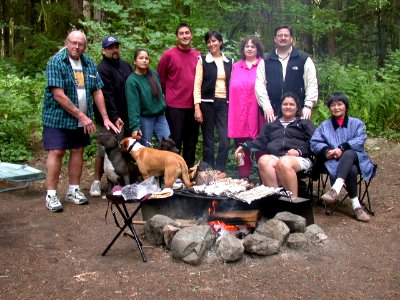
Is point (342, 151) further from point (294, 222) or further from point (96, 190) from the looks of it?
point (96, 190)

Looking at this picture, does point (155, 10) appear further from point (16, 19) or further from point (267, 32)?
point (16, 19)

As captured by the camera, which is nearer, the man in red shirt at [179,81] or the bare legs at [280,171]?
the bare legs at [280,171]

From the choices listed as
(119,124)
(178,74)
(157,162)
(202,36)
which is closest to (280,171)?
(157,162)

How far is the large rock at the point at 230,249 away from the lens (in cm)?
368

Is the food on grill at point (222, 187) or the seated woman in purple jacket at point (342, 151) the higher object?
the seated woman in purple jacket at point (342, 151)

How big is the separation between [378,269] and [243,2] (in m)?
6.62

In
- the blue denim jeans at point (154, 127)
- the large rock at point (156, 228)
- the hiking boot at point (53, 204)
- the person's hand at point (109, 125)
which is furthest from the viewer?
the blue denim jeans at point (154, 127)

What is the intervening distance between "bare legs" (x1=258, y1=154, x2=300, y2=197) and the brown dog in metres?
0.88

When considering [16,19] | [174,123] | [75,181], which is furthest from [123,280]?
[16,19]

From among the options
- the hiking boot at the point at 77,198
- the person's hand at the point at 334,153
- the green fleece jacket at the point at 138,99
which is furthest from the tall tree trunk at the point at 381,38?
the hiking boot at the point at 77,198

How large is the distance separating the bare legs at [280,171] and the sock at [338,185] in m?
0.41

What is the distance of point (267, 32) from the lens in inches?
361

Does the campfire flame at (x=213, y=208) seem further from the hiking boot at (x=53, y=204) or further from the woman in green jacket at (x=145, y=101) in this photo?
the hiking boot at (x=53, y=204)

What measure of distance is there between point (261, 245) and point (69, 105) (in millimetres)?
2593
